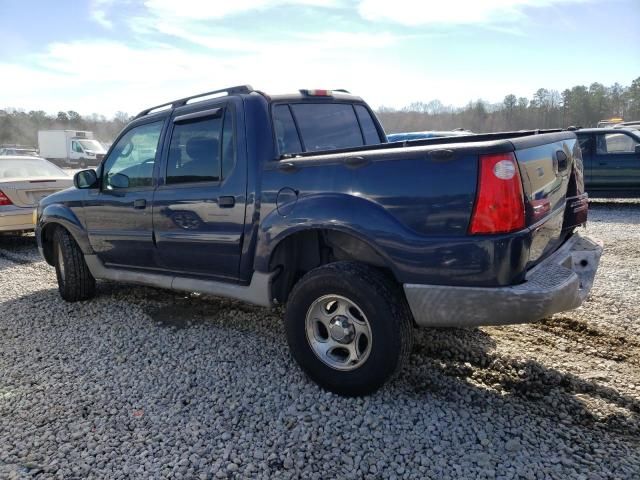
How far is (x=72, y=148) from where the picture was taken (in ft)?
103

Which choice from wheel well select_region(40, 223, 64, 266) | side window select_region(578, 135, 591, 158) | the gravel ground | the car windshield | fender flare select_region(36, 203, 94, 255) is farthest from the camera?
side window select_region(578, 135, 591, 158)

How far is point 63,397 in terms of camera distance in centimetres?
318

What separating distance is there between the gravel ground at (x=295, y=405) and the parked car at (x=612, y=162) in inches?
279

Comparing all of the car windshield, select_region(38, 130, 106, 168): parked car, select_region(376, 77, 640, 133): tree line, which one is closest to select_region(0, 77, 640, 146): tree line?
select_region(376, 77, 640, 133): tree line

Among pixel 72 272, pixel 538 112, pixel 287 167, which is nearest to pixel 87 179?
pixel 72 272

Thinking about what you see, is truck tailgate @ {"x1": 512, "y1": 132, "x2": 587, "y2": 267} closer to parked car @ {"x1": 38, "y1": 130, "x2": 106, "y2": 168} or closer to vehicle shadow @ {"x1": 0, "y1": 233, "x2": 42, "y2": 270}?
vehicle shadow @ {"x1": 0, "y1": 233, "x2": 42, "y2": 270}

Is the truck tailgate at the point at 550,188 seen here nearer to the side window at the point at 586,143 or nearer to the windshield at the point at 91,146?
the side window at the point at 586,143

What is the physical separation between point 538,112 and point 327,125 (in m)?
59.2

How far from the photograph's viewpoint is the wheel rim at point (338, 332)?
2941 millimetres

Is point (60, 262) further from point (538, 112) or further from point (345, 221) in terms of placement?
point (538, 112)

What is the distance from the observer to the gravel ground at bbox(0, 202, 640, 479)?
243 cm

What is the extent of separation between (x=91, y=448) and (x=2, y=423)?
73 cm

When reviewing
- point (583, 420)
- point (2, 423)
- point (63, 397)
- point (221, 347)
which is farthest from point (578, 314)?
point (2, 423)

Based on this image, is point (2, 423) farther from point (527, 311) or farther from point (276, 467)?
point (527, 311)
